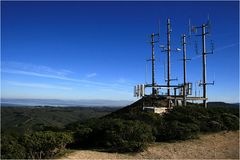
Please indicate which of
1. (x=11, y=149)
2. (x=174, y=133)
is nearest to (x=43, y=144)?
(x=11, y=149)

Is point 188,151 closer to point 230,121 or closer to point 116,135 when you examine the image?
point 116,135

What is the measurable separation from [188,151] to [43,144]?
18.6 ft

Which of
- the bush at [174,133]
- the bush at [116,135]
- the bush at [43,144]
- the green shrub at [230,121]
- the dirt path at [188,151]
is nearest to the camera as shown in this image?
the bush at [43,144]

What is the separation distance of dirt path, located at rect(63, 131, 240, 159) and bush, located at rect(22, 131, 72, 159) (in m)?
0.49

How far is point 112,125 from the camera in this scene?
14.0 m

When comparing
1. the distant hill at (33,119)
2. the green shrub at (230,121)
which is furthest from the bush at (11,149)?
the green shrub at (230,121)

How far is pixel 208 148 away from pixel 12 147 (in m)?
7.76

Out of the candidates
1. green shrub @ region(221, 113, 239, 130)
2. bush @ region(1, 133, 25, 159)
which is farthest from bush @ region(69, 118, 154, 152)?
green shrub @ region(221, 113, 239, 130)

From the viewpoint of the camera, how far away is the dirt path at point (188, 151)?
12.1m

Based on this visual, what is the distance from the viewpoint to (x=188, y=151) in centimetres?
1305

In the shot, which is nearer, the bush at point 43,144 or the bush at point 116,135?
the bush at point 43,144

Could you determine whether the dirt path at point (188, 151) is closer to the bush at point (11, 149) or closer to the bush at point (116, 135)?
the bush at point (116, 135)

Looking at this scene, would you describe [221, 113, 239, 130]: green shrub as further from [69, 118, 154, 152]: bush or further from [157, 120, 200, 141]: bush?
[69, 118, 154, 152]: bush

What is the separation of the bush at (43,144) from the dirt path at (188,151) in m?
0.49
